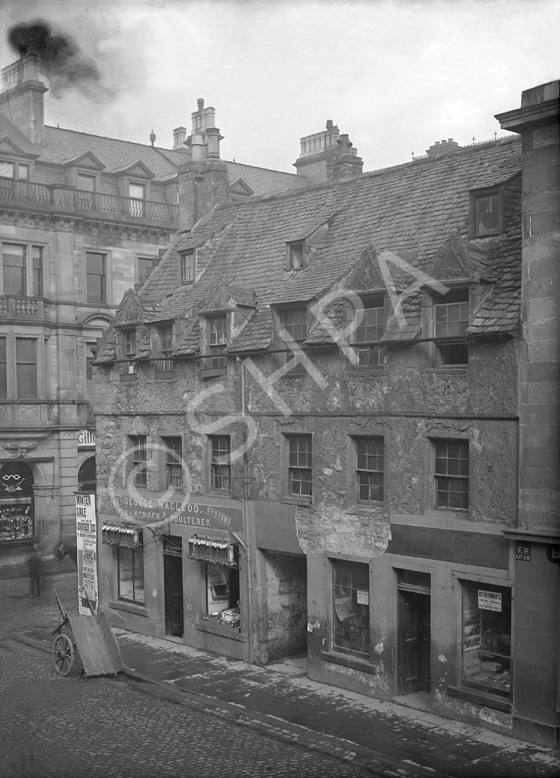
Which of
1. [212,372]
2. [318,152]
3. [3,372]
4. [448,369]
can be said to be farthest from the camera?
[318,152]

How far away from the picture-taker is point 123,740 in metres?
19.3

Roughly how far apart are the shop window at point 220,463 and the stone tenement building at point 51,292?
51.0 feet

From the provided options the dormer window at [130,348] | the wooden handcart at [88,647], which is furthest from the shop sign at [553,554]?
the dormer window at [130,348]

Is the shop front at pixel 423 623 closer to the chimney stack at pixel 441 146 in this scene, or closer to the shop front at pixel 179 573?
the shop front at pixel 179 573

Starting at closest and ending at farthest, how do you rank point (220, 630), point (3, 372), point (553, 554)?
point (553, 554) < point (220, 630) < point (3, 372)

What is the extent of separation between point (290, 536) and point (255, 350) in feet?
15.7

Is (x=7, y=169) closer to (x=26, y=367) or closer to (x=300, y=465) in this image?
(x=26, y=367)

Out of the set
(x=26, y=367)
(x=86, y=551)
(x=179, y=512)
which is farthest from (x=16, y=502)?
(x=179, y=512)

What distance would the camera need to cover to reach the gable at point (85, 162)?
43178 mm

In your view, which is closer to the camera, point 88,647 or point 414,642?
point 414,642

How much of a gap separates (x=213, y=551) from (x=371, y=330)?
25.1ft

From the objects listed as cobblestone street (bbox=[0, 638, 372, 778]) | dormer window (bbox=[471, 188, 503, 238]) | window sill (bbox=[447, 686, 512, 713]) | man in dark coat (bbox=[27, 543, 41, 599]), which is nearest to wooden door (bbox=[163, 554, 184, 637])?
cobblestone street (bbox=[0, 638, 372, 778])

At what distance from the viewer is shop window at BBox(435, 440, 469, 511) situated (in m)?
20.3

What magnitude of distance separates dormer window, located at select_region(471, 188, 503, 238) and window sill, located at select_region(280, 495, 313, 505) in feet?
24.6
